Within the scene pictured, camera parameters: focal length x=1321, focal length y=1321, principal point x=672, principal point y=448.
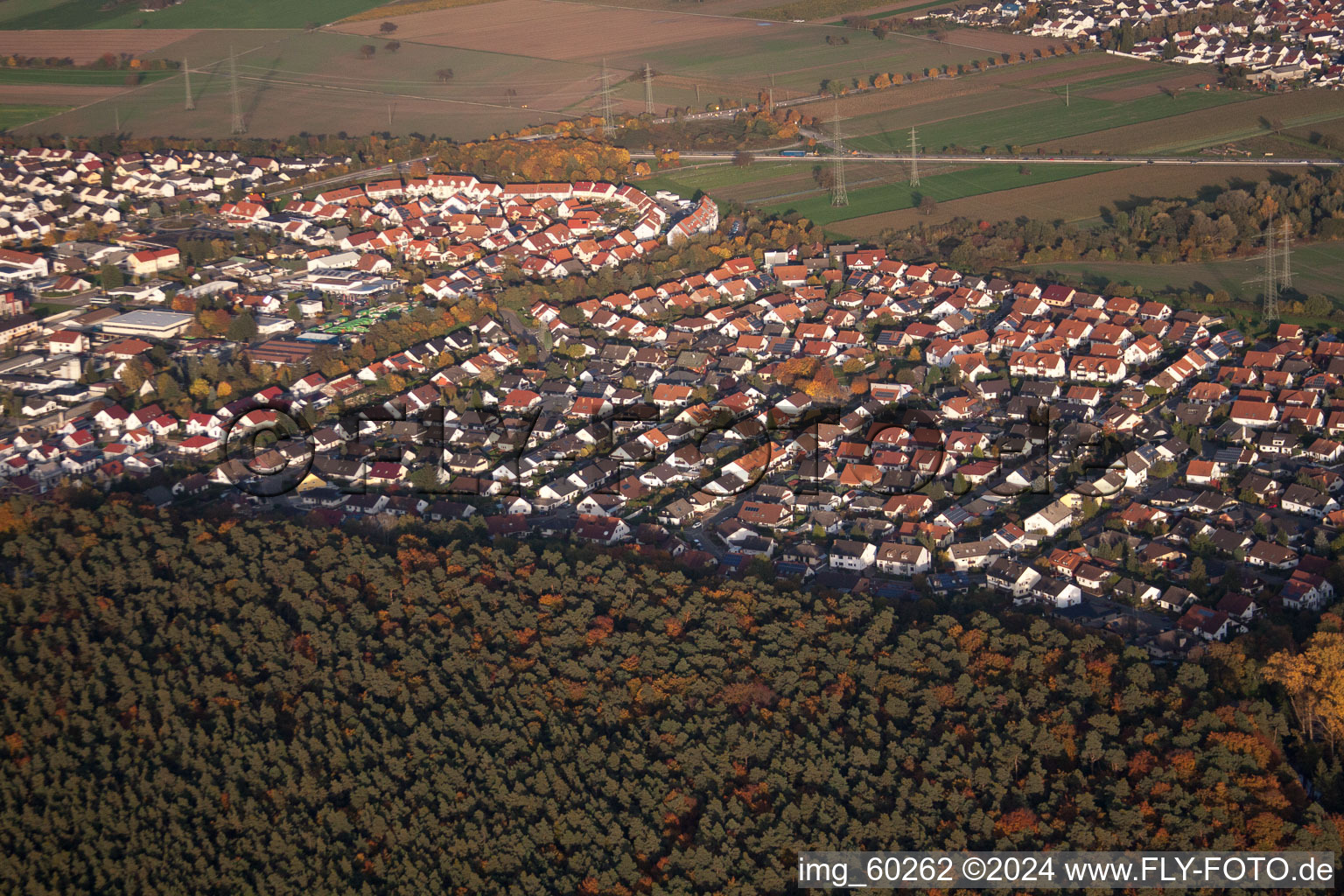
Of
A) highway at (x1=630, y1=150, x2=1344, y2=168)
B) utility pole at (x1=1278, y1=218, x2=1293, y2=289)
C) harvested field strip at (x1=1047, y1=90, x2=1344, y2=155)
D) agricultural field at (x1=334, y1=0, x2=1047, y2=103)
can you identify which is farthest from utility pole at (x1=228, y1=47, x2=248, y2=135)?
utility pole at (x1=1278, y1=218, x2=1293, y2=289)

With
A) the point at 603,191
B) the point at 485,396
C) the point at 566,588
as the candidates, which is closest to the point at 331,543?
the point at 566,588

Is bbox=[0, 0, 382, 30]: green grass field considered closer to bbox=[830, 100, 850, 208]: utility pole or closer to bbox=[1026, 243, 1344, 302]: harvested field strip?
bbox=[830, 100, 850, 208]: utility pole

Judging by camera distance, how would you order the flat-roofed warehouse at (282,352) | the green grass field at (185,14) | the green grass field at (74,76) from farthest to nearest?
1. the green grass field at (185,14)
2. the green grass field at (74,76)
3. the flat-roofed warehouse at (282,352)

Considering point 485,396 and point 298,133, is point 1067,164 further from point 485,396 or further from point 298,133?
point 298,133

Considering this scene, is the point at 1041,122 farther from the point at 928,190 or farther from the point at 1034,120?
the point at 928,190

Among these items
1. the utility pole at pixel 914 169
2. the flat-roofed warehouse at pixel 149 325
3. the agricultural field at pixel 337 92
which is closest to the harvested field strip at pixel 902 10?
the agricultural field at pixel 337 92

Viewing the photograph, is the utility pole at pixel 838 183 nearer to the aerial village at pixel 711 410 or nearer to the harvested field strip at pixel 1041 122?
→ the harvested field strip at pixel 1041 122
